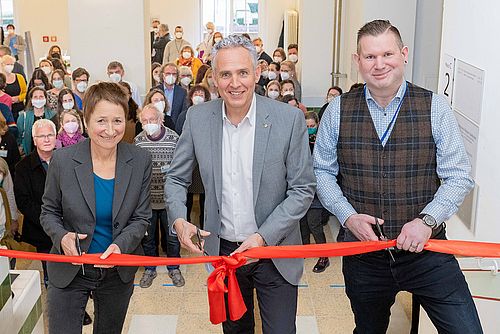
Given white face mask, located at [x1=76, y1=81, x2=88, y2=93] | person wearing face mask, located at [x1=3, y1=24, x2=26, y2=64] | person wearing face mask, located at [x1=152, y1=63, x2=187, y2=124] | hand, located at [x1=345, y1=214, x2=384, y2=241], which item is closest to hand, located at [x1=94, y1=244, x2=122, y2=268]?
hand, located at [x1=345, y1=214, x2=384, y2=241]

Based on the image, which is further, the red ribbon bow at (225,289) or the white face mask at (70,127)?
the white face mask at (70,127)

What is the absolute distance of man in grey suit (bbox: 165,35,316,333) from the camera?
3.88 meters

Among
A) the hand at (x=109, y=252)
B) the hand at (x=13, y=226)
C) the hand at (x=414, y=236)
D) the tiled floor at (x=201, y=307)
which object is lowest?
the tiled floor at (x=201, y=307)

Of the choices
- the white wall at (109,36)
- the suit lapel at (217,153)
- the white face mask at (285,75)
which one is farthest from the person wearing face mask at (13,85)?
the suit lapel at (217,153)

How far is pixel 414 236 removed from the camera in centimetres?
367

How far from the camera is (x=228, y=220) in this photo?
4074 millimetres

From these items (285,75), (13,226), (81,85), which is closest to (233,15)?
(285,75)

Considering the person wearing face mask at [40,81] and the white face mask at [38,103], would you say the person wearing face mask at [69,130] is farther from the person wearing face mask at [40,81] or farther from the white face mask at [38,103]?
the person wearing face mask at [40,81]

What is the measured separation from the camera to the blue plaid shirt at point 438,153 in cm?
373

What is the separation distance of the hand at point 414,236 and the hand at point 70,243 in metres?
1.61

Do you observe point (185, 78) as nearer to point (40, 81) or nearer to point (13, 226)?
point (40, 81)

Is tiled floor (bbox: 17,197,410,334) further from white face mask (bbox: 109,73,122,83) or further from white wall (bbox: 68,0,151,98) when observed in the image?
white wall (bbox: 68,0,151,98)

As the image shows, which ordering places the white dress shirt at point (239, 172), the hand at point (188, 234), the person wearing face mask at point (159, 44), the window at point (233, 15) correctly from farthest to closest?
the window at point (233, 15), the person wearing face mask at point (159, 44), the white dress shirt at point (239, 172), the hand at point (188, 234)

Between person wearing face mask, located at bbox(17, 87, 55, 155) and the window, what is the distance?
1467 centimetres
